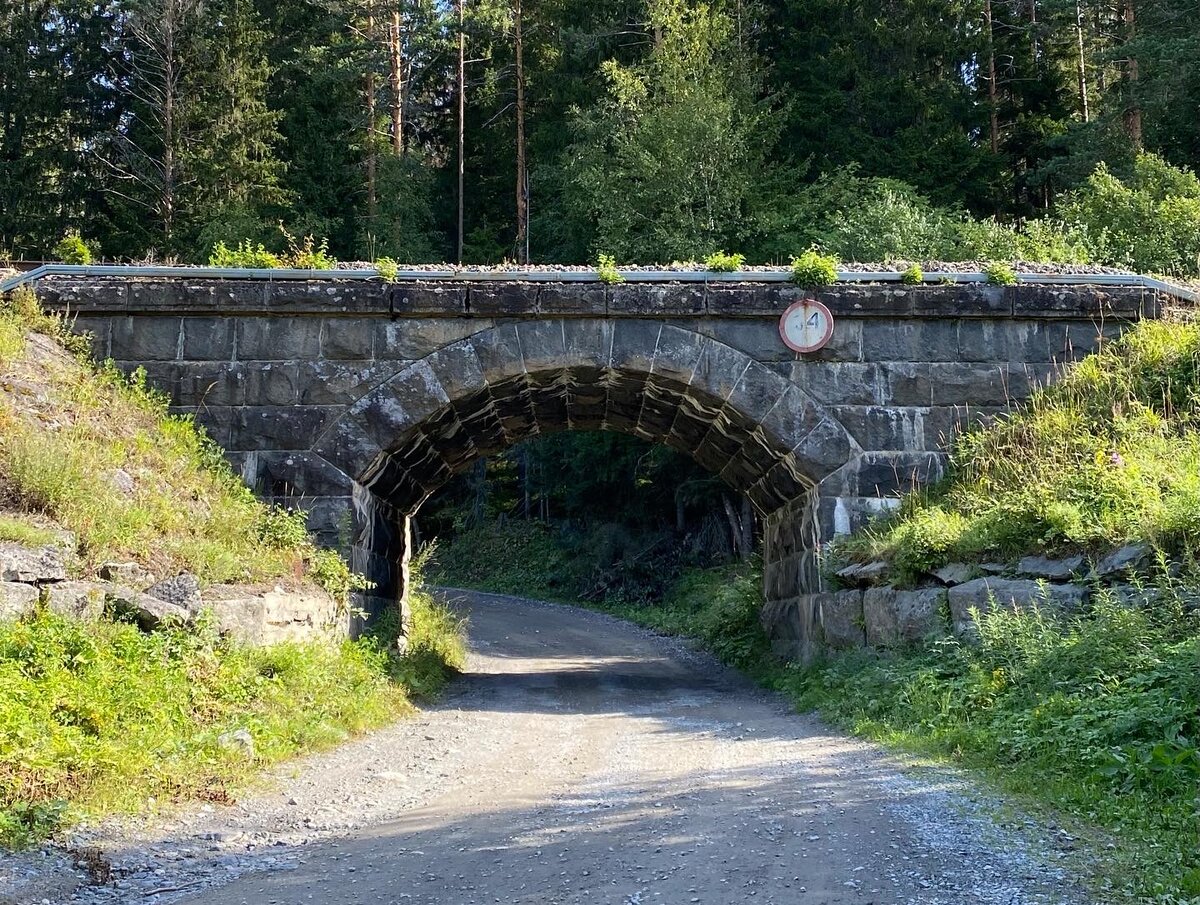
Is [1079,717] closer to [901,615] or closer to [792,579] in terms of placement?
[901,615]

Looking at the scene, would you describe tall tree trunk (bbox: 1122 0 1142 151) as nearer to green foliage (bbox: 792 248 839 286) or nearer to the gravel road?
green foliage (bbox: 792 248 839 286)

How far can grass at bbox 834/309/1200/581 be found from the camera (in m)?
7.94

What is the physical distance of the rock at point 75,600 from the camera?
6590mm

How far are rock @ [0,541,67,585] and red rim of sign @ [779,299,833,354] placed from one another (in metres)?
6.76

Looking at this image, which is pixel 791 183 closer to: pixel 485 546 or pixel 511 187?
pixel 511 187

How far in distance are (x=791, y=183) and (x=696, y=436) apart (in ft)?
49.4

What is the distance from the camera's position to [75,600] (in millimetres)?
6691

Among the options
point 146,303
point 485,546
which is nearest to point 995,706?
point 146,303

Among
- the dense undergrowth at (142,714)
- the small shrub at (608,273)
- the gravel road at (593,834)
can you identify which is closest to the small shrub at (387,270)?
the small shrub at (608,273)

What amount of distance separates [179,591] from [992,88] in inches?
1103

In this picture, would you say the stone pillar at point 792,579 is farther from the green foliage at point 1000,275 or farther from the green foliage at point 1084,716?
the green foliage at point 1000,275

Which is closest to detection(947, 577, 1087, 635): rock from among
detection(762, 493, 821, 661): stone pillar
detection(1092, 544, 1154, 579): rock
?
detection(1092, 544, 1154, 579): rock

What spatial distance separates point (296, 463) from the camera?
10531 mm

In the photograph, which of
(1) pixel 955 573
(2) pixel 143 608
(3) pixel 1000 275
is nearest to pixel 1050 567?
(1) pixel 955 573
